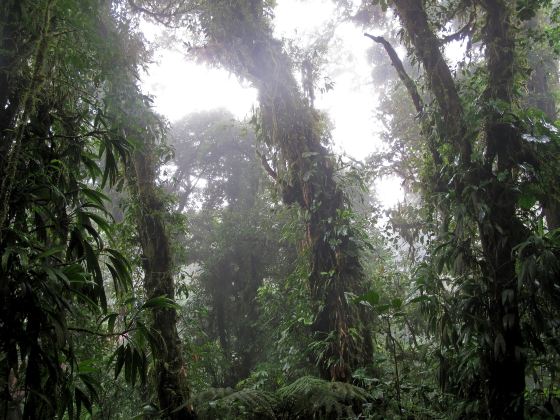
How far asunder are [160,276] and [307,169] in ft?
6.33

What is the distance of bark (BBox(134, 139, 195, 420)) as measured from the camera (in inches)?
157

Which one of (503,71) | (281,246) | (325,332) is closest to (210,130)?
(281,246)

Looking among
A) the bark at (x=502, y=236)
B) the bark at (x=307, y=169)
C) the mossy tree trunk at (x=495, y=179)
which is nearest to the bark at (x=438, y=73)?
the mossy tree trunk at (x=495, y=179)

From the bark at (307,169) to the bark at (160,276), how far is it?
137cm

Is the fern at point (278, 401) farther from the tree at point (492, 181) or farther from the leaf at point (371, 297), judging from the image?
the tree at point (492, 181)

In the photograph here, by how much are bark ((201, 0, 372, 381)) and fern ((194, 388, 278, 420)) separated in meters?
1.31

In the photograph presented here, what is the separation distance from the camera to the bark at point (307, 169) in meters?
4.09

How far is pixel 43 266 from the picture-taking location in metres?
1.72

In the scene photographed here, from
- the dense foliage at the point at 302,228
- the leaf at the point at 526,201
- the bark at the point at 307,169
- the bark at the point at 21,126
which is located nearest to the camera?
the bark at the point at 21,126

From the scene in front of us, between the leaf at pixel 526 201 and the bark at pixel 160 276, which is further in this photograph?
the bark at pixel 160 276

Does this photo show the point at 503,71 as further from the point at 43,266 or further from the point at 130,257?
the point at 130,257

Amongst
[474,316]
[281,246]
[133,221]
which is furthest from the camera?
[281,246]

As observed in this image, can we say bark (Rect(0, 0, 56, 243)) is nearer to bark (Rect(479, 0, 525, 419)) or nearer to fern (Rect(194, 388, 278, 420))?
fern (Rect(194, 388, 278, 420))

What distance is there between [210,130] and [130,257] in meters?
8.27
